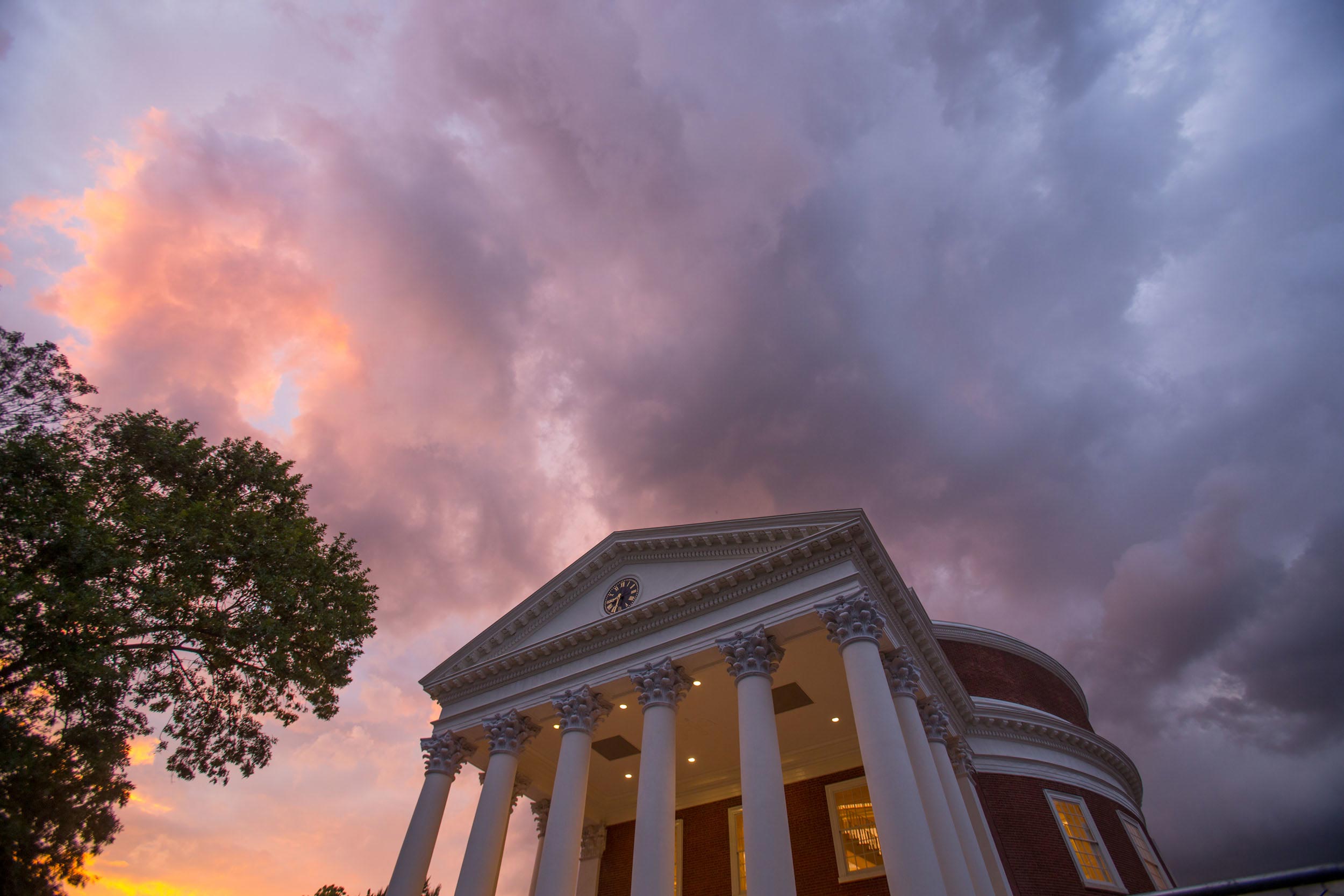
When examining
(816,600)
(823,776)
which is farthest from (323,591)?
(823,776)

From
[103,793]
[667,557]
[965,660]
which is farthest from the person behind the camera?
[965,660]

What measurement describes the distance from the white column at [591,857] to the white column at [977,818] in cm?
1502

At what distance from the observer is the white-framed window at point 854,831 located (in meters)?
20.5

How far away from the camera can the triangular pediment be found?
1883 cm

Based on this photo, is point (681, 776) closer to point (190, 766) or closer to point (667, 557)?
point (667, 557)

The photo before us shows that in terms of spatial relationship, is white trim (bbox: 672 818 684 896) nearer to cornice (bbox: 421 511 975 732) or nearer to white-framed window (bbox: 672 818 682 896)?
white-framed window (bbox: 672 818 682 896)

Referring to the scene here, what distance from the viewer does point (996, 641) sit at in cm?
3234

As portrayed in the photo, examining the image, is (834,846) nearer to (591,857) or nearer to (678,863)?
(678,863)

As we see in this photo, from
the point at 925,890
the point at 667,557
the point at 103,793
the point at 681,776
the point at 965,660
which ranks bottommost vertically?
the point at 925,890

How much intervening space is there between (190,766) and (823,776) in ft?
66.6

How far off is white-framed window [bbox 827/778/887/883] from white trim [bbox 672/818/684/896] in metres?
6.27

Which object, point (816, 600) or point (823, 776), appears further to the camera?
point (823, 776)

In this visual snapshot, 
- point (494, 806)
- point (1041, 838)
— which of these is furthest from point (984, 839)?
point (494, 806)

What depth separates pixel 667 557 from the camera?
21391 millimetres
